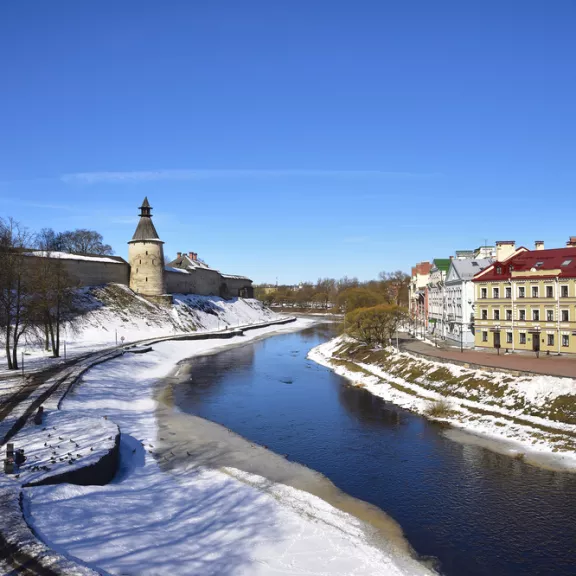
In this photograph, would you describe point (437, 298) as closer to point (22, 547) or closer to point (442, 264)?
point (442, 264)

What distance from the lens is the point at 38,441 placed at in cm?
1655

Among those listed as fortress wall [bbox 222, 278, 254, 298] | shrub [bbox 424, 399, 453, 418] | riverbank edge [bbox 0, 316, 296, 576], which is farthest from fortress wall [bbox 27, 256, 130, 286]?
riverbank edge [bbox 0, 316, 296, 576]

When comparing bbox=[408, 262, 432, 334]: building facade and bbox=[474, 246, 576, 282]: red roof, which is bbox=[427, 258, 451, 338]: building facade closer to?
bbox=[408, 262, 432, 334]: building facade

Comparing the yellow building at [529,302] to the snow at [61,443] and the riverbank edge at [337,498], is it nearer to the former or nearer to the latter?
the riverbank edge at [337,498]

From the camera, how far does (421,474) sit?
56.3 ft

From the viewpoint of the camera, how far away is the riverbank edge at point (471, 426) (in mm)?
18250

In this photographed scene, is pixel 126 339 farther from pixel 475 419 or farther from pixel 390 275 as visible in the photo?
pixel 390 275

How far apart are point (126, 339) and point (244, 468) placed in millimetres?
38151

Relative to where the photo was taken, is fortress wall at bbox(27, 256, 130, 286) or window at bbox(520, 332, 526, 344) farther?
fortress wall at bbox(27, 256, 130, 286)

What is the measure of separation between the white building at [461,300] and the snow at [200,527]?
26.2 m

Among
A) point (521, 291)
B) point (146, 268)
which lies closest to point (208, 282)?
point (146, 268)

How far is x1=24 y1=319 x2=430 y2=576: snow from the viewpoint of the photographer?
34.8 ft

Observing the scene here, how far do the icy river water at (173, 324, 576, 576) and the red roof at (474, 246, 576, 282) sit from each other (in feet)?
44.2

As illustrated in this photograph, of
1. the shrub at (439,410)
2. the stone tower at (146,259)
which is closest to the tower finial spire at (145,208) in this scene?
the stone tower at (146,259)
